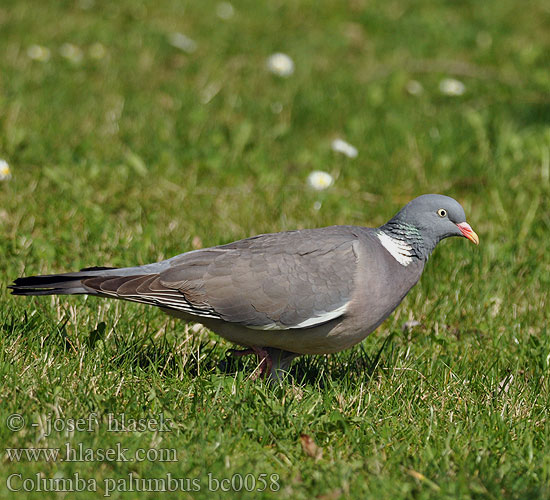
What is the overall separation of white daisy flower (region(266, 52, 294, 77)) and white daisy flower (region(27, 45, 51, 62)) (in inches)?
85.6

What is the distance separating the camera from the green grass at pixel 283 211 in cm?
337

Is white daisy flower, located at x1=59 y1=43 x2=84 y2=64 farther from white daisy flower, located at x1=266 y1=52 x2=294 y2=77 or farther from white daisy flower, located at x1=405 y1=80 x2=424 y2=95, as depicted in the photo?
white daisy flower, located at x1=405 y1=80 x2=424 y2=95

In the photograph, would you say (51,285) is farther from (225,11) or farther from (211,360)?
(225,11)

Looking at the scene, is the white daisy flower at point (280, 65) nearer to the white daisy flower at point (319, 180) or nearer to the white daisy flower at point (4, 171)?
the white daisy flower at point (319, 180)

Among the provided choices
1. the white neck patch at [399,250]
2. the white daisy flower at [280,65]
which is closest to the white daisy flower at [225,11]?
the white daisy flower at [280,65]

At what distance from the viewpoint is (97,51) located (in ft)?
26.6

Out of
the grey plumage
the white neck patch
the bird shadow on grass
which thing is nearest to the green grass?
the bird shadow on grass

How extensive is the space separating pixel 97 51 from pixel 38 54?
588 millimetres

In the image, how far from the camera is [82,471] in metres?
3.06

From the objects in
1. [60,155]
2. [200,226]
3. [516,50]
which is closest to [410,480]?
[200,226]

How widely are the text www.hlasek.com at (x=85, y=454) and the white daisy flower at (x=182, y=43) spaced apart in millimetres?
5866

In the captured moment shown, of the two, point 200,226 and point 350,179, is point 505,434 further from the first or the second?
point 350,179

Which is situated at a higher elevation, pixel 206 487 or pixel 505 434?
pixel 505 434

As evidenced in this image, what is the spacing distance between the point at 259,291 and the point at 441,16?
6.97 metres
